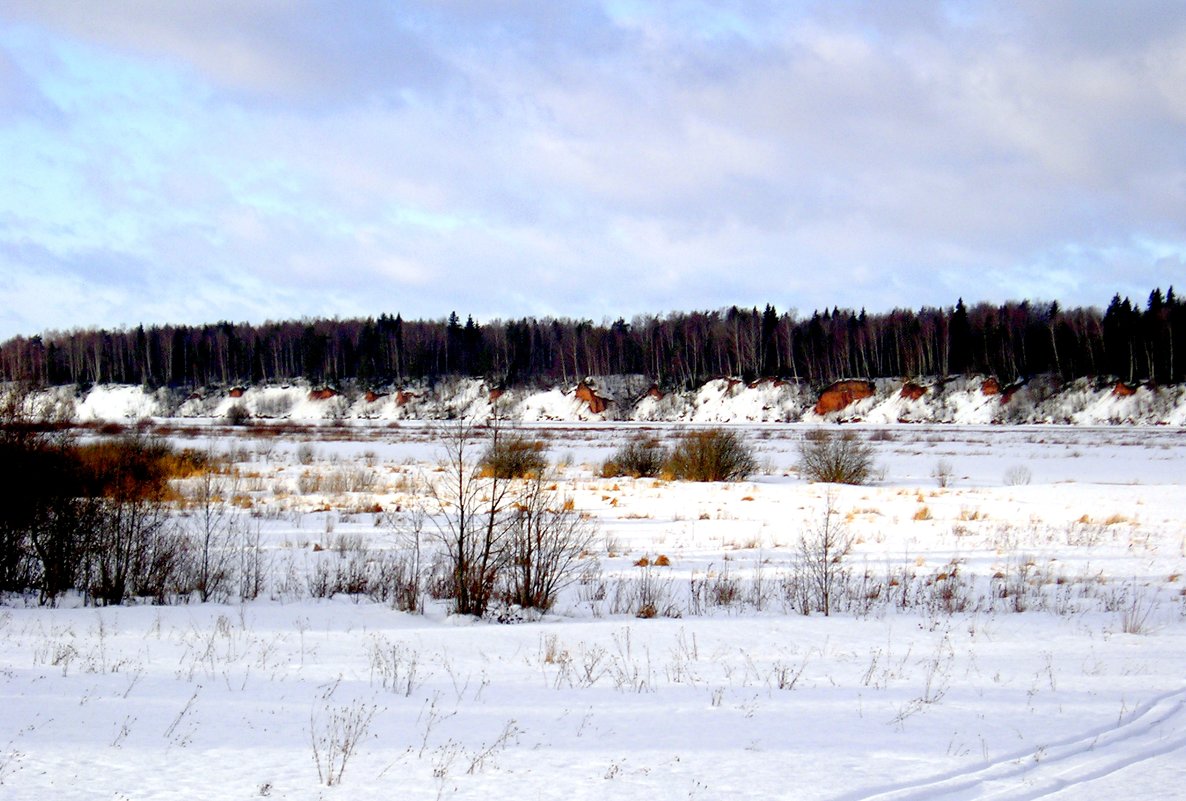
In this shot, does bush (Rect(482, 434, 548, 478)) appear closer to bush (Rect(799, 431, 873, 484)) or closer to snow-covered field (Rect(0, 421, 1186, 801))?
bush (Rect(799, 431, 873, 484))

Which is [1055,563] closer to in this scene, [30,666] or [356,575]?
[356,575]

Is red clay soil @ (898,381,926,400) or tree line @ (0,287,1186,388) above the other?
tree line @ (0,287,1186,388)

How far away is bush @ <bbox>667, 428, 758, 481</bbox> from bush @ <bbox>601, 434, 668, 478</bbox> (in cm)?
118

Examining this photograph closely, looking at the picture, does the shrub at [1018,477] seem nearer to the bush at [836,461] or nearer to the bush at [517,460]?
the bush at [836,461]

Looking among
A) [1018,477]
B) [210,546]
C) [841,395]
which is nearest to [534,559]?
[210,546]

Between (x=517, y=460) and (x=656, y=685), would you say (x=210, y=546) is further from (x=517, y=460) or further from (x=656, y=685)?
(x=517, y=460)

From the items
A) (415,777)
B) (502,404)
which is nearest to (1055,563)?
(415,777)

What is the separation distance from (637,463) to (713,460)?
3.69 metres

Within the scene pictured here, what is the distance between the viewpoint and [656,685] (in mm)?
7121

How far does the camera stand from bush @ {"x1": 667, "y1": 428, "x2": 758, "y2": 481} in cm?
2973

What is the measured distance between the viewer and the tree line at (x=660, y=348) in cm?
7644

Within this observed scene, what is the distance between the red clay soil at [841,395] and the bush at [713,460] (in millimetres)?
47608

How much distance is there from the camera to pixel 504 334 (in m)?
109

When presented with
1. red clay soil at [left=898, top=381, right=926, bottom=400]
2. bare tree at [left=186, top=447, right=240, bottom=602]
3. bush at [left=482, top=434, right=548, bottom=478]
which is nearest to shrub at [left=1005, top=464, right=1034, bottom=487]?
bush at [left=482, top=434, right=548, bottom=478]
